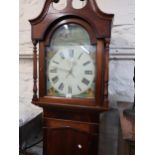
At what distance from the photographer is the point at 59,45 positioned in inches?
40.1

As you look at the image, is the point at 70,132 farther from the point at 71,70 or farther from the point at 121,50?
the point at 121,50

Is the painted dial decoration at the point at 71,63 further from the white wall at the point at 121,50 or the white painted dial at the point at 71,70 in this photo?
the white wall at the point at 121,50

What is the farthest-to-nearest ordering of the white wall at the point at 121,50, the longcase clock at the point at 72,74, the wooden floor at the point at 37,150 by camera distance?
the wooden floor at the point at 37,150, the white wall at the point at 121,50, the longcase clock at the point at 72,74

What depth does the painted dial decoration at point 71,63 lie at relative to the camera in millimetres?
972

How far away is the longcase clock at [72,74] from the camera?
0.94 metres

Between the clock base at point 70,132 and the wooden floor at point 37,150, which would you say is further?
the wooden floor at point 37,150

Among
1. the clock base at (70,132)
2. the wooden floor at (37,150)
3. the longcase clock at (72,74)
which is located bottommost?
the wooden floor at (37,150)

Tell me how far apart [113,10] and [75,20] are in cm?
47

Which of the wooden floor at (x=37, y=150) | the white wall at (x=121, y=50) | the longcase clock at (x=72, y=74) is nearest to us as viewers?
the longcase clock at (x=72, y=74)

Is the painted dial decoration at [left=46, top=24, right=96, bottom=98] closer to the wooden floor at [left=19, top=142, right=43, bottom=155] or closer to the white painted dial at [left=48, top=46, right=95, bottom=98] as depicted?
the white painted dial at [left=48, top=46, right=95, bottom=98]

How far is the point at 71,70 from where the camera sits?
99 cm

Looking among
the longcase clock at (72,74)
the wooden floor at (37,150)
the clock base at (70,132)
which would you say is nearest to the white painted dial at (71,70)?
the longcase clock at (72,74)

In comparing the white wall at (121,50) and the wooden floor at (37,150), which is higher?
the white wall at (121,50)
